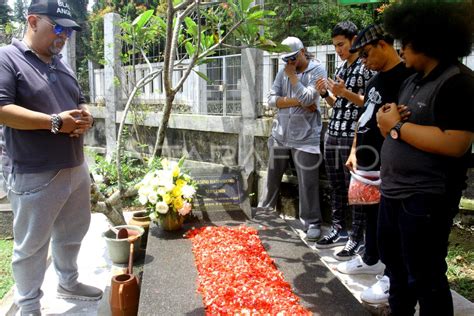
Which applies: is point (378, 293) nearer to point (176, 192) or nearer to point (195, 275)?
point (195, 275)

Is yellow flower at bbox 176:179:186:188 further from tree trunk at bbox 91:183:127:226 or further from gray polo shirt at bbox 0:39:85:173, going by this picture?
gray polo shirt at bbox 0:39:85:173

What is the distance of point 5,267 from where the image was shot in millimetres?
3604

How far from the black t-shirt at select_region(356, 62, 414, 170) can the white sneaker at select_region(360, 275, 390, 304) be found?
0.77 m

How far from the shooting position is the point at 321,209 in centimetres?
447

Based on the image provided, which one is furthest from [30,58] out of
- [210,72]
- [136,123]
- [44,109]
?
[136,123]

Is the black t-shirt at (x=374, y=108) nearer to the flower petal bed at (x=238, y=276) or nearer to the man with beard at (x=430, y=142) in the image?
the man with beard at (x=430, y=142)

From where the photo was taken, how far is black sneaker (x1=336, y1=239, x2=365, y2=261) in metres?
3.50

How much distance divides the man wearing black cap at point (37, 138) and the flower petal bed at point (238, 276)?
3.39 ft

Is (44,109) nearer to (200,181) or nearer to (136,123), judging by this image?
(200,181)

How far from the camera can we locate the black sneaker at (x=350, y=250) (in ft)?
11.5

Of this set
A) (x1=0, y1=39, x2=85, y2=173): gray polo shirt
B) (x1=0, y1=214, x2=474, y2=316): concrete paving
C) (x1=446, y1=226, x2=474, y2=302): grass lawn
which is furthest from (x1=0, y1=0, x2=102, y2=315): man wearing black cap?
(x1=446, y1=226, x2=474, y2=302): grass lawn

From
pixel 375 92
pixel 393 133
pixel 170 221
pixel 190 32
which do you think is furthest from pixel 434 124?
pixel 190 32

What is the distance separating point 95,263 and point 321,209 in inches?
93.0

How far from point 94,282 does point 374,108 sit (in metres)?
2.44
